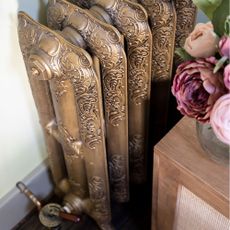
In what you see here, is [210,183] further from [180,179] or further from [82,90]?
[82,90]

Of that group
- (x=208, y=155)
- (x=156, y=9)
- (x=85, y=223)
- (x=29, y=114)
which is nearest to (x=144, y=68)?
(x=156, y=9)

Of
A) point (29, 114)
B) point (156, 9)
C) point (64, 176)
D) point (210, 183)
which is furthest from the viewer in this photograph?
point (64, 176)

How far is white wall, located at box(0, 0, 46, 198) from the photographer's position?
31.7 inches

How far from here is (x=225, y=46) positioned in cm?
52

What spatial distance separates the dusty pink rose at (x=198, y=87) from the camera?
56 cm

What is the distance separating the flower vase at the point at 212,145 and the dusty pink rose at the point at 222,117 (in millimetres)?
118

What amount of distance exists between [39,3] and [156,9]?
0.25 meters

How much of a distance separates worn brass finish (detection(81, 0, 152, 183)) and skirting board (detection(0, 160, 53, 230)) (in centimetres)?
35

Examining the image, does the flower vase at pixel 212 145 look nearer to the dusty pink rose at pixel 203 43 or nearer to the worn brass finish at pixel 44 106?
the dusty pink rose at pixel 203 43

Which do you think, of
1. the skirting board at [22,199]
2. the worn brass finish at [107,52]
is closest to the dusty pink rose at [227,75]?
the worn brass finish at [107,52]

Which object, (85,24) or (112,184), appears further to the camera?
(112,184)

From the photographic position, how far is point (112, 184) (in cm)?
110

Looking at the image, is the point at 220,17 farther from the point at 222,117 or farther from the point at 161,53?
the point at 161,53

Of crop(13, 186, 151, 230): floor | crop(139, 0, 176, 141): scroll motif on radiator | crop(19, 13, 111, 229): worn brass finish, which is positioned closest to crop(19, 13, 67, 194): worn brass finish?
crop(19, 13, 111, 229): worn brass finish
